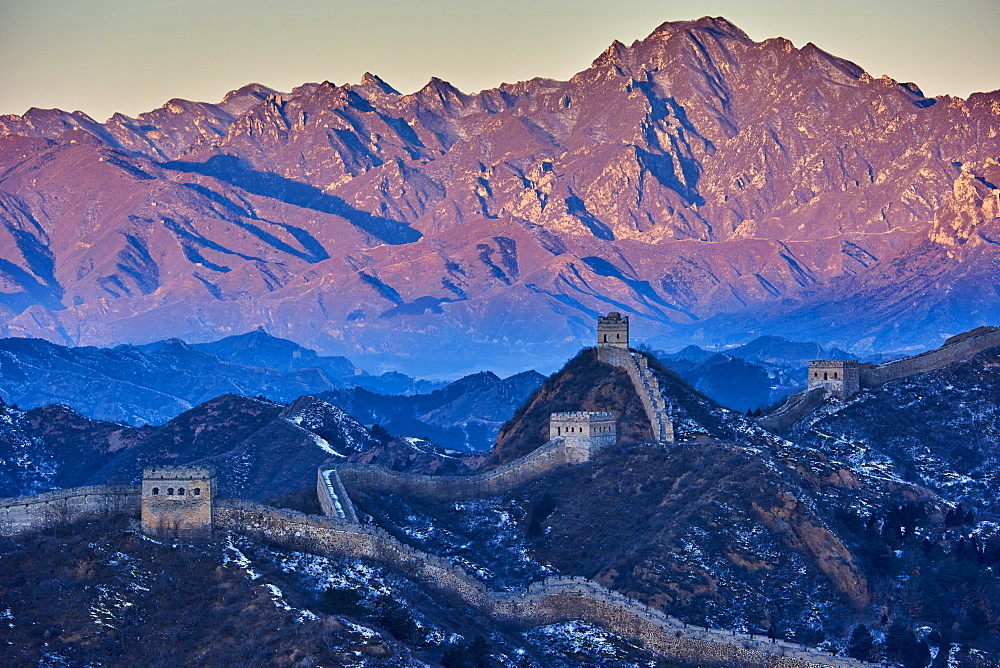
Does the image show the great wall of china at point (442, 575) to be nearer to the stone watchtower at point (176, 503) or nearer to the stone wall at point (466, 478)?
the stone watchtower at point (176, 503)

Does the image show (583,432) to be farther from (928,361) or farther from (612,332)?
(928,361)

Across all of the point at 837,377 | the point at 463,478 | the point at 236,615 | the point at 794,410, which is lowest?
the point at 236,615

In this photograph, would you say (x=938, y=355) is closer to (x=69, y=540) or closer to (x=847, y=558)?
Answer: (x=847, y=558)

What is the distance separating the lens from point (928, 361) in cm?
19062

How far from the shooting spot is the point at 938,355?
628 feet

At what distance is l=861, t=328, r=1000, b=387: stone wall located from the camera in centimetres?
18712

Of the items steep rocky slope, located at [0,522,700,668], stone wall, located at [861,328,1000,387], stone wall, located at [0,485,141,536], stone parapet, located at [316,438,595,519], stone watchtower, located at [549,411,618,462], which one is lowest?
steep rocky slope, located at [0,522,700,668]

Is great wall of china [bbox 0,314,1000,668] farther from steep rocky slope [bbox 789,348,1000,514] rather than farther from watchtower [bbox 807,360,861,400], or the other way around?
watchtower [bbox 807,360,861,400]

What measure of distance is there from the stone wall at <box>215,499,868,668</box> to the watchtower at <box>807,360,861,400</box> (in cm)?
7185

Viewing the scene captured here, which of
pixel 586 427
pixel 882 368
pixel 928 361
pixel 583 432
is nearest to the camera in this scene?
pixel 583 432

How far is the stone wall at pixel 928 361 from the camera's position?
187m

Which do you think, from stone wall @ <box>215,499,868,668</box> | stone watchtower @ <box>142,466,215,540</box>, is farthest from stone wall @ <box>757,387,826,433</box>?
stone watchtower @ <box>142,466,215,540</box>

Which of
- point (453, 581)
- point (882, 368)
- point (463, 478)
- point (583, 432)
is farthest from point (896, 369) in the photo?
point (453, 581)

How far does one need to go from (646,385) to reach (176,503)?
6144 cm
